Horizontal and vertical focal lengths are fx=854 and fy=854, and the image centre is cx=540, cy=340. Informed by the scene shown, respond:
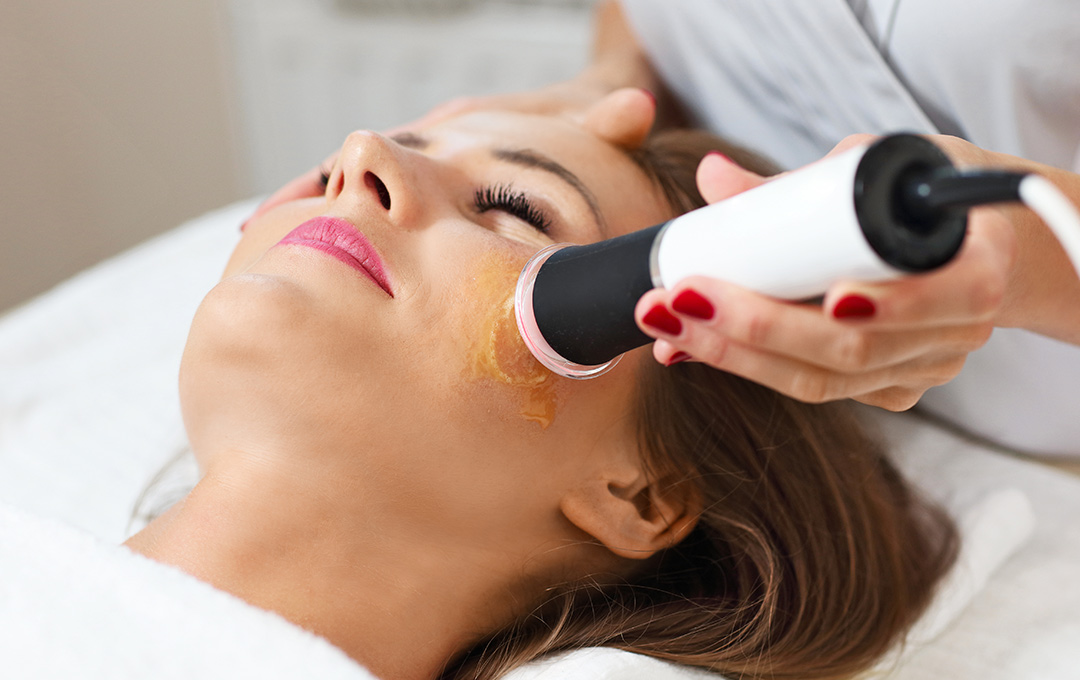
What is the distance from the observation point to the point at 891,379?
54cm

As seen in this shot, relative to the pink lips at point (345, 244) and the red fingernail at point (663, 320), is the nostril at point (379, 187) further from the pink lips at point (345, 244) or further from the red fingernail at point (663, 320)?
the red fingernail at point (663, 320)

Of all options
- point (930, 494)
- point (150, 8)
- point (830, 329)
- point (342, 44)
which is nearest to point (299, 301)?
point (830, 329)

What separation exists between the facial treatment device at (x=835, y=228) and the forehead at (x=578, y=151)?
0.30 meters

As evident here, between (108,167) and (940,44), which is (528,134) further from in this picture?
(108,167)

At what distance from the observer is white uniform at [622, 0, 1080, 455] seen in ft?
3.17

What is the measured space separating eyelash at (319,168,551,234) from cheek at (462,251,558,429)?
0.29 feet

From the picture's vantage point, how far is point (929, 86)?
3.48 ft

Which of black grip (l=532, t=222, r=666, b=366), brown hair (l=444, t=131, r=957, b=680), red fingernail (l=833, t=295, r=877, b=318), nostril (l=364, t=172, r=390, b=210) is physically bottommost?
brown hair (l=444, t=131, r=957, b=680)

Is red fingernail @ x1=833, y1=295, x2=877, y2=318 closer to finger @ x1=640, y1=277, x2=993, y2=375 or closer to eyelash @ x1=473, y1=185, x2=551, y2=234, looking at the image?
finger @ x1=640, y1=277, x2=993, y2=375

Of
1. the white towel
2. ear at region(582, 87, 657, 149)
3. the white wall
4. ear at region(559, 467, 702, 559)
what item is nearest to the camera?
the white towel

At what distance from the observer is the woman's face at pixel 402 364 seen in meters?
0.71

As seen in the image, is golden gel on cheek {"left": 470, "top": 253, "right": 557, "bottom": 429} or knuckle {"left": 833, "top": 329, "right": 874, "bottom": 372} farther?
golden gel on cheek {"left": 470, "top": 253, "right": 557, "bottom": 429}

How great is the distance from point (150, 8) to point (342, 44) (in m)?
0.48

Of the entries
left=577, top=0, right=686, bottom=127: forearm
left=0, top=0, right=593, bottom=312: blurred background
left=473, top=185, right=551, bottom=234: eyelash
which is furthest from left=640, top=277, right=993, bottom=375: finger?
left=0, top=0, right=593, bottom=312: blurred background
